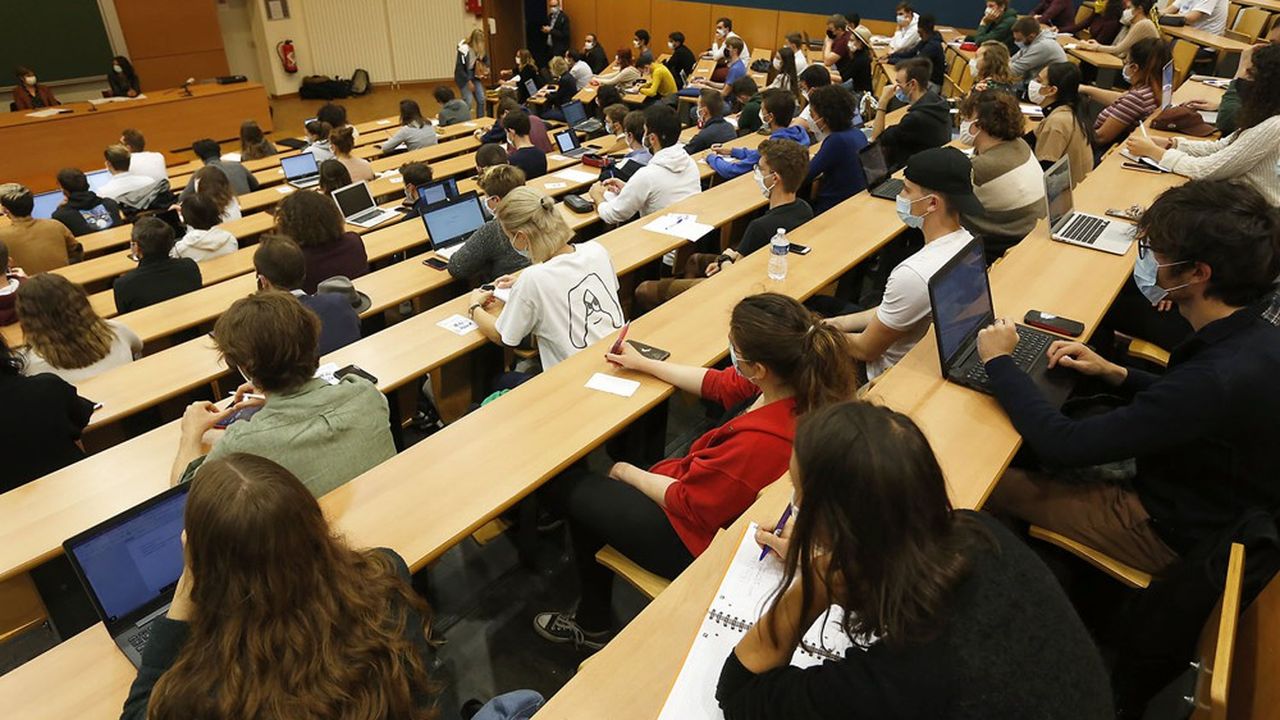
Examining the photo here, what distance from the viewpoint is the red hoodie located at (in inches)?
79.4

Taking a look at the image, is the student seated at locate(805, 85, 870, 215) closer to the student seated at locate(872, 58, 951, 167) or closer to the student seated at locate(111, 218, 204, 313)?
the student seated at locate(872, 58, 951, 167)

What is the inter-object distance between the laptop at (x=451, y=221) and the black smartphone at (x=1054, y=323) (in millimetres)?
3079

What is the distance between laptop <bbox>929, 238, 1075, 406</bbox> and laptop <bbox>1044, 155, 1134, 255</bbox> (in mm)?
1113

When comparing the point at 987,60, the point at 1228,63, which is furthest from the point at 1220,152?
the point at 1228,63

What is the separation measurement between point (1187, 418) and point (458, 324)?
2.82 metres

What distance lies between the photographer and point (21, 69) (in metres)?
9.38

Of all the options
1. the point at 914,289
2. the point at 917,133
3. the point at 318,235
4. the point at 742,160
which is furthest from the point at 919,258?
the point at 742,160


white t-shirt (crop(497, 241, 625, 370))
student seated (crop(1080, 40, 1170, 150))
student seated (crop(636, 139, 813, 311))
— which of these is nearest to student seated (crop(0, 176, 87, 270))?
white t-shirt (crop(497, 241, 625, 370))

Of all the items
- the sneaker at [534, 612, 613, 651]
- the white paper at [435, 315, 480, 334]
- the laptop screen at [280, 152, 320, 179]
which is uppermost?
the laptop screen at [280, 152, 320, 179]

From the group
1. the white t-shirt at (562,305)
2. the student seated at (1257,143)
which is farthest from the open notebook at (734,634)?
the student seated at (1257,143)

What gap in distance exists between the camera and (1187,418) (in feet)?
6.33

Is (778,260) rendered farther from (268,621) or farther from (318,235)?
(268,621)

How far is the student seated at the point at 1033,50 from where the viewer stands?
24.4 ft

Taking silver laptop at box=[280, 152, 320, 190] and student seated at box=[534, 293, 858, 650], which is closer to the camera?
student seated at box=[534, 293, 858, 650]
